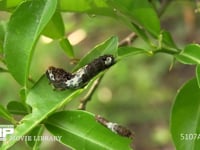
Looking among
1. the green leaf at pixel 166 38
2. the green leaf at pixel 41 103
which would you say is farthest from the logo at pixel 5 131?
the green leaf at pixel 166 38

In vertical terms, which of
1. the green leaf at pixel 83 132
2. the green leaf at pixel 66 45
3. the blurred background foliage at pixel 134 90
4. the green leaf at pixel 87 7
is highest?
the blurred background foliage at pixel 134 90

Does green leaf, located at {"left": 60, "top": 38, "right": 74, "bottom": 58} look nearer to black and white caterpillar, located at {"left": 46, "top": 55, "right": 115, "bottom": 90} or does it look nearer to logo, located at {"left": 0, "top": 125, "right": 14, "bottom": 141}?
black and white caterpillar, located at {"left": 46, "top": 55, "right": 115, "bottom": 90}

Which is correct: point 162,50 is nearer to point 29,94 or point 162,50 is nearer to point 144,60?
point 29,94

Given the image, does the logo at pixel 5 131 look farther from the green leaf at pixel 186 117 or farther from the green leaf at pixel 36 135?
the green leaf at pixel 186 117

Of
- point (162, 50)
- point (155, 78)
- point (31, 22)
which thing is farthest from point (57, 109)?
point (155, 78)

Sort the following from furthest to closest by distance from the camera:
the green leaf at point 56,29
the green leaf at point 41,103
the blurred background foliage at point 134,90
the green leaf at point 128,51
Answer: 1. the blurred background foliage at point 134,90
2. the green leaf at point 56,29
3. the green leaf at point 128,51
4. the green leaf at point 41,103

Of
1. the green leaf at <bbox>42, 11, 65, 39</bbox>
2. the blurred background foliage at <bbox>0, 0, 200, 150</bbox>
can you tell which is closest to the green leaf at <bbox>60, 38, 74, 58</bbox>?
the green leaf at <bbox>42, 11, 65, 39</bbox>
